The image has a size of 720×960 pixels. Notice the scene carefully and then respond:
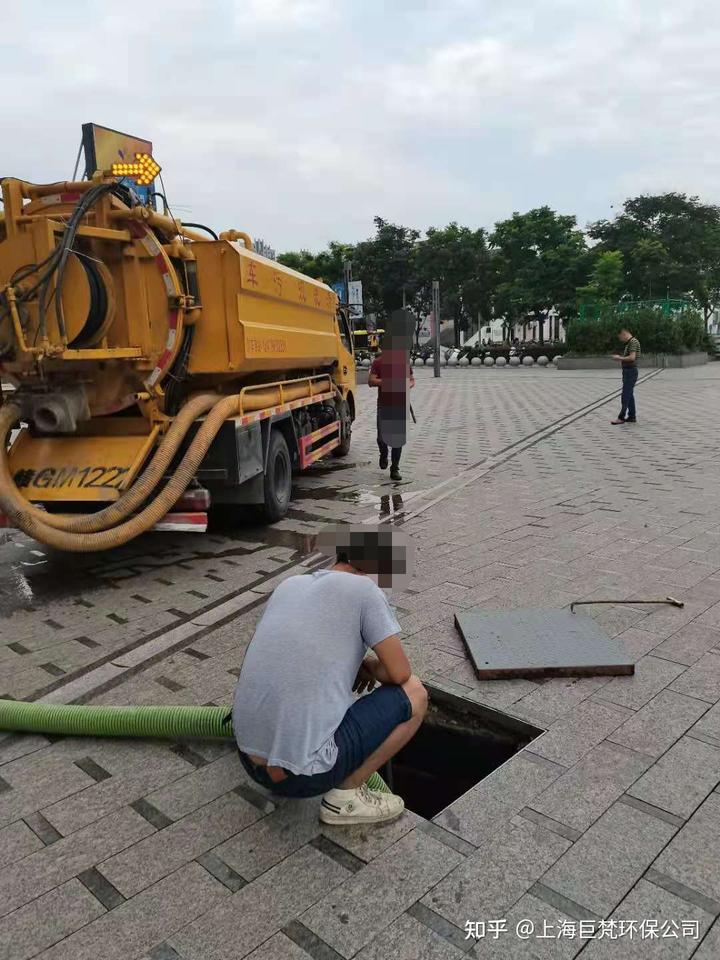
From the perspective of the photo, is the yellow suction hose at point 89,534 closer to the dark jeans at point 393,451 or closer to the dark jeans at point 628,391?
the dark jeans at point 393,451

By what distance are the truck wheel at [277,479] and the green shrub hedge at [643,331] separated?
75.7 feet

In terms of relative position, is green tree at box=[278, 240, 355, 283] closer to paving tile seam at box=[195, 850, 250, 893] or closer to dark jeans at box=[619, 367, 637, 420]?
dark jeans at box=[619, 367, 637, 420]

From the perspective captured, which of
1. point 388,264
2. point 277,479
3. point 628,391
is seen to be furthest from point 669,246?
point 277,479

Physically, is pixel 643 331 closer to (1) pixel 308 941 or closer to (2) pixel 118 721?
(2) pixel 118 721

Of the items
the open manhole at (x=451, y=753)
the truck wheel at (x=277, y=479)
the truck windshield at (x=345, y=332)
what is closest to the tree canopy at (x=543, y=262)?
the truck windshield at (x=345, y=332)

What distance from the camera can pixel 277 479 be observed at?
7000 mm

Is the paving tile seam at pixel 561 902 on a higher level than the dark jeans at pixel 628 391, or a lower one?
lower

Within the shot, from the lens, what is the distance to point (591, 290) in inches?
1248

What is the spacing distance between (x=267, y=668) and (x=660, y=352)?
92.3ft

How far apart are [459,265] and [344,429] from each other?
1356 inches

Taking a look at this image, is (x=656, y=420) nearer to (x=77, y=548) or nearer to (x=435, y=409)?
(x=435, y=409)

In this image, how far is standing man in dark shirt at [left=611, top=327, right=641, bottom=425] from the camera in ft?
40.0

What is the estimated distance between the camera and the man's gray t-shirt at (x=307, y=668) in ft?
7.15

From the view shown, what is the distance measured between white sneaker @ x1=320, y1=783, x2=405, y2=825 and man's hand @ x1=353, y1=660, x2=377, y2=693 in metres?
0.34
